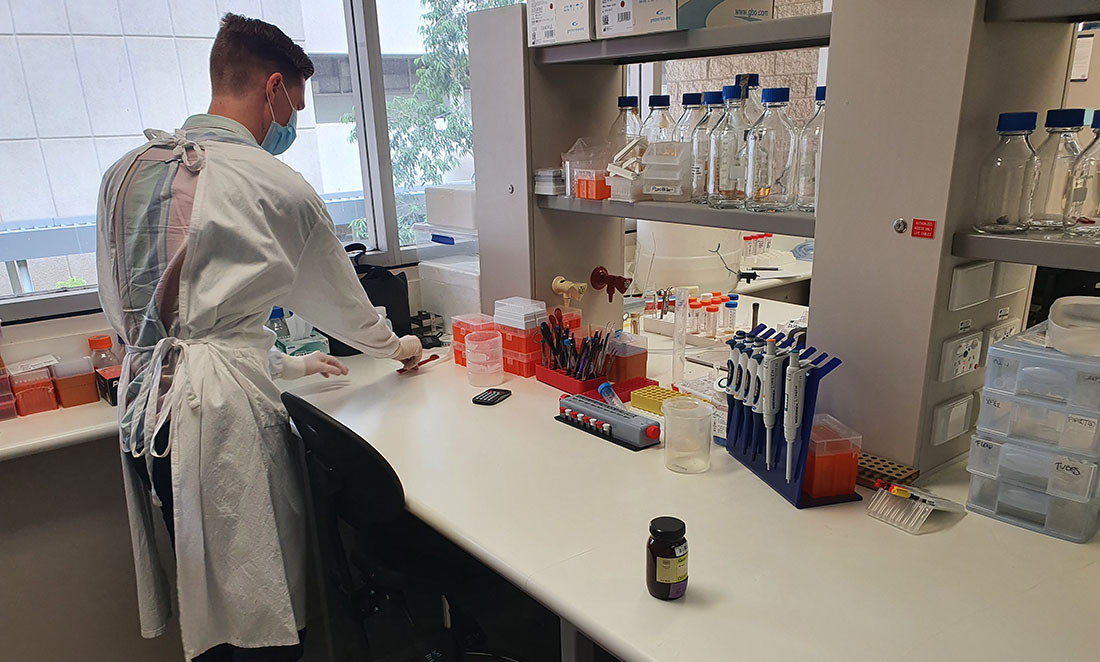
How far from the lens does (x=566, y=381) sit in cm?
185

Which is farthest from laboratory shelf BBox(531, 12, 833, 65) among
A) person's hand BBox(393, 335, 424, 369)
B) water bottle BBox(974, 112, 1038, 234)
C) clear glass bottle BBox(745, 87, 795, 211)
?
person's hand BBox(393, 335, 424, 369)

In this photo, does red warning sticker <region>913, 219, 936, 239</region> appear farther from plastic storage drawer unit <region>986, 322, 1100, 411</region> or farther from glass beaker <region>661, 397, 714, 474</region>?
glass beaker <region>661, 397, 714, 474</region>

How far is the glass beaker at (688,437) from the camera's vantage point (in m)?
1.41

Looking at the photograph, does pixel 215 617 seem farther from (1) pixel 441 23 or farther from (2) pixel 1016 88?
(1) pixel 441 23

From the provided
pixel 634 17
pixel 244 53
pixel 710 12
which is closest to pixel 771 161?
pixel 710 12

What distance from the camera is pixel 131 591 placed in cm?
207

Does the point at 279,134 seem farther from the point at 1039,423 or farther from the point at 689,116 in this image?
the point at 1039,423

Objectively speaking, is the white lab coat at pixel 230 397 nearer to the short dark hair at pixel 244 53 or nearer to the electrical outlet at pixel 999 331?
the short dark hair at pixel 244 53

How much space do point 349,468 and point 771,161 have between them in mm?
1109

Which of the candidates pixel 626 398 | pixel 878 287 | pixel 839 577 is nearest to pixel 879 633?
pixel 839 577

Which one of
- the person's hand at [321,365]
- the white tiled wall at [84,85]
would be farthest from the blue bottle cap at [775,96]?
the white tiled wall at [84,85]

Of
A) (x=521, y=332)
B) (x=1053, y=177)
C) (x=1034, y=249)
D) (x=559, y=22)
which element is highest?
(x=559, y=22)

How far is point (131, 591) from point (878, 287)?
2151 millimetres

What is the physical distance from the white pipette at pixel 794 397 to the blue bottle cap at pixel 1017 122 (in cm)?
49
